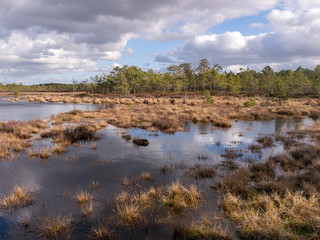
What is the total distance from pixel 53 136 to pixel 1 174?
26.6 feet

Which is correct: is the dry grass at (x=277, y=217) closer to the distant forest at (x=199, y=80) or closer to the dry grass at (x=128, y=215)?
the dry grass at (x=128, y=215)

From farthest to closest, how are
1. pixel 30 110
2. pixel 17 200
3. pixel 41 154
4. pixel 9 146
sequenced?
pixel 30 110 → pixel 9 146 → pixel 41 154 → pixel 17 200

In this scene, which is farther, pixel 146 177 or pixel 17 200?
pixel 146 177

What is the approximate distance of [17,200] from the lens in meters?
7.50

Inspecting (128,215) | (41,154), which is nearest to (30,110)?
(41,154)

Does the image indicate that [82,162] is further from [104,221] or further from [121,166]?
[104,221]

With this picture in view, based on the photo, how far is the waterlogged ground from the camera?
6465 millimetres

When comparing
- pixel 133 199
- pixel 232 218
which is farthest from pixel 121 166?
pixel 232 218

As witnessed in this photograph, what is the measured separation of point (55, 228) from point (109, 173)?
453cm

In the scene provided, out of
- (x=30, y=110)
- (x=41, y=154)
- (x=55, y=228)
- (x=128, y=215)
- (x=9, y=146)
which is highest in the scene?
(x=30, y=110)

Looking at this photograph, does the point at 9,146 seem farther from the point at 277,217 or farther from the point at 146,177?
the point at 277,217

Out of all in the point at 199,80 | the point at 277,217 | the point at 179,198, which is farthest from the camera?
the point at 199,80

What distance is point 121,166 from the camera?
11.4m

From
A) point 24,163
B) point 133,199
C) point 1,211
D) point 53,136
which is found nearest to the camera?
point 1,211
